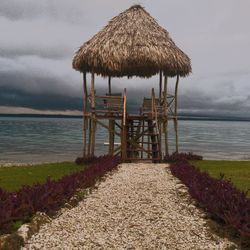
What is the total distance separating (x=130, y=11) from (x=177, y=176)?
1337cm

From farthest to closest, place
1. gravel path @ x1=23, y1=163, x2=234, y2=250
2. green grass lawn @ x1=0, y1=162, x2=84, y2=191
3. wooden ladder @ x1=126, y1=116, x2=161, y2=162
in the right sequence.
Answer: wooden ladder @ x1=126, y1=116, x2=161, y2=162, green grass lawn @ x1=0, y1=162, x2=84, y2=191, gravel path @ x1=23, y1=163, x2=234, y2=250

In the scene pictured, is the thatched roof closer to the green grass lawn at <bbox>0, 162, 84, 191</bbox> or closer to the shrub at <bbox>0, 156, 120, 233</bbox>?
the green grass lawn at <bbox>0, 162, 84, 191</bbox>

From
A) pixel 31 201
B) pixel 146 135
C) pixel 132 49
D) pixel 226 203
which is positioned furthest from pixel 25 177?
pixel 226 203

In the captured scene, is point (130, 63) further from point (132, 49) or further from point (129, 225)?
point (129, 225)

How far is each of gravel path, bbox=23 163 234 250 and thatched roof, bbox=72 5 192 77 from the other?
445 inches

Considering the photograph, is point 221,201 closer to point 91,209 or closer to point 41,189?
point 91,209

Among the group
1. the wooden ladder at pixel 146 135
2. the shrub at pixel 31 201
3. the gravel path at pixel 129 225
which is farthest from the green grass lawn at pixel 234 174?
the shrub at pixel 31 201

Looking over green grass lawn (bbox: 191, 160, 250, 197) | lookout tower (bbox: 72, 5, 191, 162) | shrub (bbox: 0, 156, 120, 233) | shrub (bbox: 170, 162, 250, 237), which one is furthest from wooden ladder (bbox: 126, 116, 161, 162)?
shrub (bbox: 0, 156, 120, 233)

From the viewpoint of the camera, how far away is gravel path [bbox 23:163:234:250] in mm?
7039

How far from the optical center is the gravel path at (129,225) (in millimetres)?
7039

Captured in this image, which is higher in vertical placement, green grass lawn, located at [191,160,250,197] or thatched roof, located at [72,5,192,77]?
thatched roof, located at [72,5,192,77]

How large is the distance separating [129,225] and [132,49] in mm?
15371

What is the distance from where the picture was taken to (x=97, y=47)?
2233 centimetres

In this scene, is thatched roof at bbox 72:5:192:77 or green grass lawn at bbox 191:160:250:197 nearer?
green grass lawn at bbox 191:160:250:197
